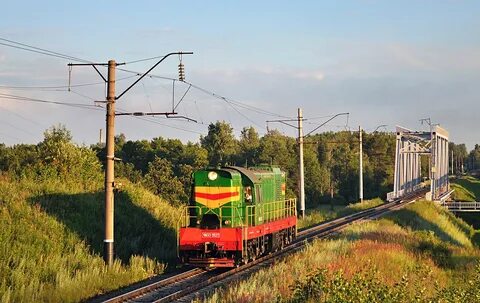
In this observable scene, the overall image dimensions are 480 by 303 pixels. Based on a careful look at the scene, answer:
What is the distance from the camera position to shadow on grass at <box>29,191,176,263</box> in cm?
2480

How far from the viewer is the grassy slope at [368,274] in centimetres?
1456

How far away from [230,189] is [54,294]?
876 centimetres

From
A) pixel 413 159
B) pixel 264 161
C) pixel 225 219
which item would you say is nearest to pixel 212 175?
pixel 225 219

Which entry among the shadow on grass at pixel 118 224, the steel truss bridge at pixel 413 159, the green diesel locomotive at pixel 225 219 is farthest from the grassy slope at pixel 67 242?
the steel truss bridge at pixel 413 159

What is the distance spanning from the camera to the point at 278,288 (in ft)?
56.4

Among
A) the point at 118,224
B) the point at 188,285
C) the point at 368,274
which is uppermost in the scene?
the point at 118,224

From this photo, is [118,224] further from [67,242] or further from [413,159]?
[413,159]

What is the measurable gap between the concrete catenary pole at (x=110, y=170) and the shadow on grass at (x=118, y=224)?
1.29 meters

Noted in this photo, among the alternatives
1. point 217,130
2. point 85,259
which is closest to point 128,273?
point 85,259

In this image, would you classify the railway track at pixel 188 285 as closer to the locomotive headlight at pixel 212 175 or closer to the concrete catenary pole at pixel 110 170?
the concrete catenary pole at pixel 110 170

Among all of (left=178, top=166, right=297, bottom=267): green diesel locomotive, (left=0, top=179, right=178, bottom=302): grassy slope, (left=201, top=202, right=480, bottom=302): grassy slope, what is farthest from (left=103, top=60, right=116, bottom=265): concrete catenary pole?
(left=201, top=202, right=480, bottom=302): grassy slope

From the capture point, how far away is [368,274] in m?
17.7

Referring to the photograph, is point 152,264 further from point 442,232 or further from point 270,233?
point 442,232

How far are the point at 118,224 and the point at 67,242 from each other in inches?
197
